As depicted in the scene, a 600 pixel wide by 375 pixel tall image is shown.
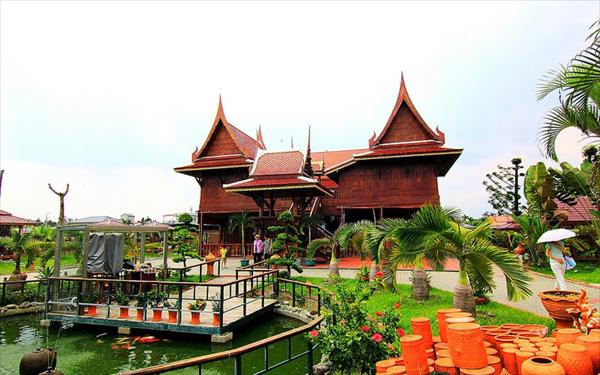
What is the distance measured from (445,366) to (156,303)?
6.84m

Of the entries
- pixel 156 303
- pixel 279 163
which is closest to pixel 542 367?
pixel 156 303

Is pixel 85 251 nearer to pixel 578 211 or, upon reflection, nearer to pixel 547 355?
pixel 547 355

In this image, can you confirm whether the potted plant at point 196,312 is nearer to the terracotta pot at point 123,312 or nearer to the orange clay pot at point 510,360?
the terracotta pot at point 123,312

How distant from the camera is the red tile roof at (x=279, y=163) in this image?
18016 millimetres

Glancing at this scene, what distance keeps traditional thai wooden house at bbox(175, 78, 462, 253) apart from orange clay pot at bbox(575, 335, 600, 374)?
44.5ft

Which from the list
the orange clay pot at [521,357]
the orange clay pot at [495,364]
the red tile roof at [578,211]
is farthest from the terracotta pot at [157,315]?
the red tile roof at [578,211]

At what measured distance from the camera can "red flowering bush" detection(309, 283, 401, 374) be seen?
4.20 m

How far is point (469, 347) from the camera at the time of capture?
3.29 meters

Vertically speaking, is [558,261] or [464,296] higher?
[558,261]

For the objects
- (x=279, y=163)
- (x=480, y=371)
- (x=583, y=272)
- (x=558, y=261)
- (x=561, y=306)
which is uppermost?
(x=279, y=163)

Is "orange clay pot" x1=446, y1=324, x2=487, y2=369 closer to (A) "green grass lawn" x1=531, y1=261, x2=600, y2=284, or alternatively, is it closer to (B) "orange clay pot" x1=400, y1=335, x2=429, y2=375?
(B) "orange clay pot" x1=400, y1=335, x2=429, y2=375

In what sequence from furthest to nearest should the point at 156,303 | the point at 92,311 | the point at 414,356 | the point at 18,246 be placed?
the point at 18,246 < the point at 92,311 < the point at 156,303 < the point at 414,356

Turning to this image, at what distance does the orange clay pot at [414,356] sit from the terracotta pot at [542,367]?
32.3 inches

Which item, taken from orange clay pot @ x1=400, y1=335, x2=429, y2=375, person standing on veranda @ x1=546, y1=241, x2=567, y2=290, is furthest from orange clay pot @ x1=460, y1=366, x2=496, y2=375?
person standing on veranda @ x1=546, y1=241, x2=567, y2=290
